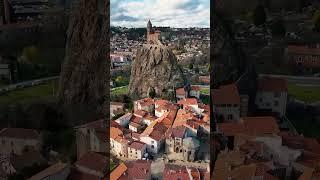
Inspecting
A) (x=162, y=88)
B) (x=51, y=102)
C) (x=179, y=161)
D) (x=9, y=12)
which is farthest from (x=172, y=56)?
(x=9, y=12)

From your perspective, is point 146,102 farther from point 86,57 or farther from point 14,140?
point 14,140

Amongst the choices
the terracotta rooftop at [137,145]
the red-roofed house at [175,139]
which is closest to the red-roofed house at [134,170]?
the terracotta rooftop at [137,145]

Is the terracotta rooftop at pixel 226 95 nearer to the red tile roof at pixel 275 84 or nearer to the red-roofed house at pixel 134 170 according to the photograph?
the red tile roof at pixel 275 84

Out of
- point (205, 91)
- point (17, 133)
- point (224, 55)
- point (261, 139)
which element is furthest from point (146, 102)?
point (17, 133)

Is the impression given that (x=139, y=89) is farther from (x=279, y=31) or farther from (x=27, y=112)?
(x=279, y=31)

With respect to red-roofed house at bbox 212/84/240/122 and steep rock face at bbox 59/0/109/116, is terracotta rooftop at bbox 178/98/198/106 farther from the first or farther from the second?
steep rock face at bbox 59/0/109/116
